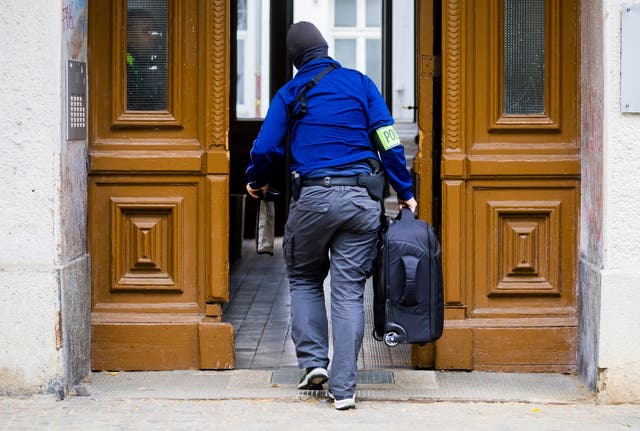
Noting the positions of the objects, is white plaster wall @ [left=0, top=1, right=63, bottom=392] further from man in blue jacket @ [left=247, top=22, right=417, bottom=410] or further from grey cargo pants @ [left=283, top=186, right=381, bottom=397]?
grey cargo pants @ [left=283, top=186, right=381, bottom=397]

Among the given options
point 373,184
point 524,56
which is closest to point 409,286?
point 373,184

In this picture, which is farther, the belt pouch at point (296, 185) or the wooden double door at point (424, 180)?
the wooden double door at point (424, 180)

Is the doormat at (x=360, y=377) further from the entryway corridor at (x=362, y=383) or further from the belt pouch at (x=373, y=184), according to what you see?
the belt pouch at (x=373, y=184)

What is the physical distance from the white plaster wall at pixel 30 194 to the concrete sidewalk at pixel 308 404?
10.1 inches

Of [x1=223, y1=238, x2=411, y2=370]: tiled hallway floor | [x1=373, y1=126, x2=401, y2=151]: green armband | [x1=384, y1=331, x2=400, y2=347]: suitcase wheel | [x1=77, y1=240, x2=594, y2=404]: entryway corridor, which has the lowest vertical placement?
[x1=77, y1=240, x2=594, y2=404]: entryway corridor

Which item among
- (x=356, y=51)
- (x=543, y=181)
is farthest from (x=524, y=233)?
(x=356, y=51)

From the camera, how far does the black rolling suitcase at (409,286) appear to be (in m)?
5.95

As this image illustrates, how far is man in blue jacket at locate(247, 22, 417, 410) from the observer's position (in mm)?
5988

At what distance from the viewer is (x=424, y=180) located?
675 cm

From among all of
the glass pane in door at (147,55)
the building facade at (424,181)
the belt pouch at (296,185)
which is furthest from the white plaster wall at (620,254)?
the glass pane in door at (147,55)

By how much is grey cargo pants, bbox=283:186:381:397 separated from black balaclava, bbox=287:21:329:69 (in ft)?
2.25

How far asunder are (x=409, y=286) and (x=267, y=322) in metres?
2.67

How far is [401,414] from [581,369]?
1210 mm

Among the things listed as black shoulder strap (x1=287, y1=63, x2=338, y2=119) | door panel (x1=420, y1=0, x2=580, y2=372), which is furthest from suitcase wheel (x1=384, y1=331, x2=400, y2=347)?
black shoulder strap (x1=287, y1=63, x2=338, y2=119)
